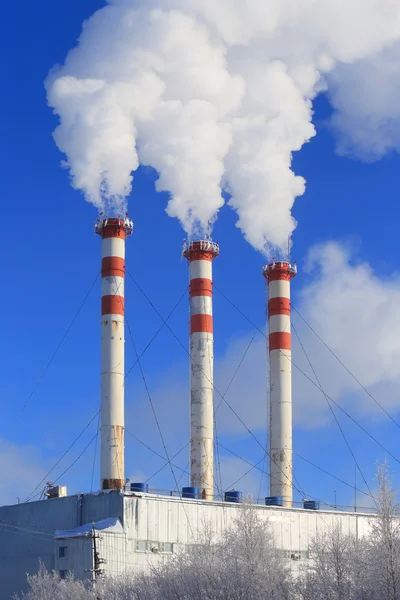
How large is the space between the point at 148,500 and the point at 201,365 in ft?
47.6

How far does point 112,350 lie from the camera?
55281 millimetres

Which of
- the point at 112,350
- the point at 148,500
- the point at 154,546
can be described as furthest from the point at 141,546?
the point at 112,350

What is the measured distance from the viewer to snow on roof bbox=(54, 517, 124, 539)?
45831 millimetres

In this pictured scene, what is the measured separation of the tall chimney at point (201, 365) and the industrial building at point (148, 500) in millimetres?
61

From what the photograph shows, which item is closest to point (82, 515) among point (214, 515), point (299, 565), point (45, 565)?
point (45, 565)

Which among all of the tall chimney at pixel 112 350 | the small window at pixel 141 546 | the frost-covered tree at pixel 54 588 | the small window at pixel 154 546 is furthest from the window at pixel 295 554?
the frost-covered tree at pixel 54 588

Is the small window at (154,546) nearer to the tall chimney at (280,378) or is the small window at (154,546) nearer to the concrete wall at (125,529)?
the concrete wall at (125,529)

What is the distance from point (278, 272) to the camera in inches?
2594

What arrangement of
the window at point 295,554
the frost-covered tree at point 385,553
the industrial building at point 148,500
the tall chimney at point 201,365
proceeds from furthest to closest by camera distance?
1. the tall chimney at point 201,365
2. the window at point 295,554
3. the industrial building at point 148,500
4. the frost-covered tree at point 385,553

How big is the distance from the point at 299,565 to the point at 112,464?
11179mm

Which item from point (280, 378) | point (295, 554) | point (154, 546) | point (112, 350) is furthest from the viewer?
point (280, 378)

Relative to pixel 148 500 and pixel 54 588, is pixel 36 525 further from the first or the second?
pixel 148 500

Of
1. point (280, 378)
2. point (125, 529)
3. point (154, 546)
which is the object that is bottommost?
point (154, 546)

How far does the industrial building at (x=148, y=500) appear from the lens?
153 ft
